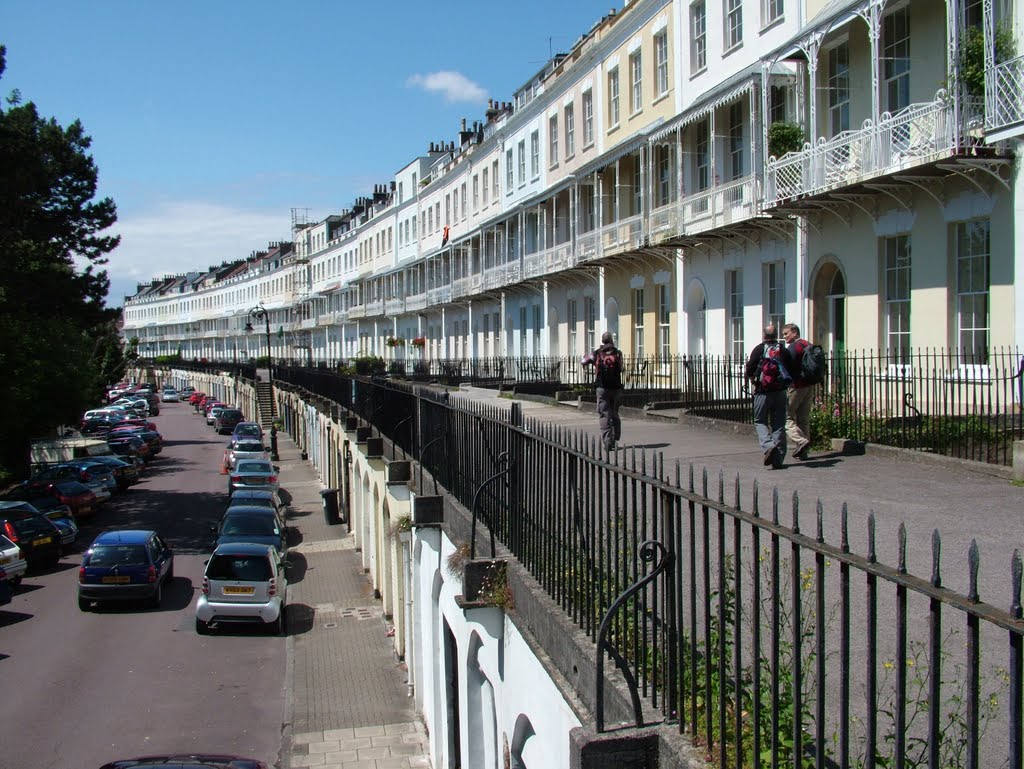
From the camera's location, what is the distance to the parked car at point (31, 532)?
23891 millimetres

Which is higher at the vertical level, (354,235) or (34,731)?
(354,235)

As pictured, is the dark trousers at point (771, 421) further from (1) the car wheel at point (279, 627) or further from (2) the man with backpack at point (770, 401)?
(1) the car wheel at point (279, 627)

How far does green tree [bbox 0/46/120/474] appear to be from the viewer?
2645cm

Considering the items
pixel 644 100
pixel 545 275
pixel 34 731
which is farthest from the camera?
pixel 545 275

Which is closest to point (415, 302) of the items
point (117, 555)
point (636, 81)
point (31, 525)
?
point (636, 81)

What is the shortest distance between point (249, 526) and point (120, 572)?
12.2ft

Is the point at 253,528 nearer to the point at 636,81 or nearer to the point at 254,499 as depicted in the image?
the point at 254,499

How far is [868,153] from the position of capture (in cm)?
1570

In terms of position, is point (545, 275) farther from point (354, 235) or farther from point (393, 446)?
point (354, 235)

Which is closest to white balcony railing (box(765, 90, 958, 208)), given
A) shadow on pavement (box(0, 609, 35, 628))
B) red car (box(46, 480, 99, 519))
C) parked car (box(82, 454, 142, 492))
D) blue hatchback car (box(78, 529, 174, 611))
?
blue hatchback car (box(78, 529, 174, 611))

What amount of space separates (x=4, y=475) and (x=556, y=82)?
2663 cm

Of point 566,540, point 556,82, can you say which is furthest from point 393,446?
point 556,82

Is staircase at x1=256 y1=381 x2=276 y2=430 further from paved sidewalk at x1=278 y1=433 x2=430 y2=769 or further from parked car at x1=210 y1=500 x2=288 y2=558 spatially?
parked car at x1=210 y1=500 x2=288 y2=558

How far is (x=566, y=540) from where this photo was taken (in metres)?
5.84
